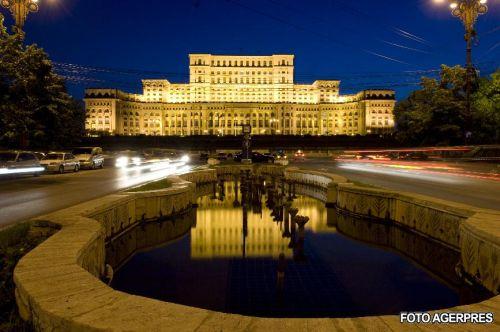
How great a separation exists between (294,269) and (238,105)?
17459 cm

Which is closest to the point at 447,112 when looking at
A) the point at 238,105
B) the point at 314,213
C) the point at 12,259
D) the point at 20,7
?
the point at 314,213

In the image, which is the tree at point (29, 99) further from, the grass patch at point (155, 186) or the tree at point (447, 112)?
the tree at point (447, 112)

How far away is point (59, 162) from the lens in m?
35.8

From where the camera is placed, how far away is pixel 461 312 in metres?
4.88

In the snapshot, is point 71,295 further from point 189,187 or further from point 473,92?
point 473,92

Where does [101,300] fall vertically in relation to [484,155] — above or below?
below

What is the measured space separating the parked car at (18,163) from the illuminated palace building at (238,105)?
494 feet

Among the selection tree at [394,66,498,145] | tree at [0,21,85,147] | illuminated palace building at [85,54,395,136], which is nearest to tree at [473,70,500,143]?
tree at [394,66,498,145]

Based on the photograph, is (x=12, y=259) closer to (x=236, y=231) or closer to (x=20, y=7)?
(x=236, y=231)

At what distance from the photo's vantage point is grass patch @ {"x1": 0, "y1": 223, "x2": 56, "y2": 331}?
5.51 m

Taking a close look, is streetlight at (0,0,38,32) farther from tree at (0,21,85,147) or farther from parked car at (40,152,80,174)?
parked car at (40,152,80,174)

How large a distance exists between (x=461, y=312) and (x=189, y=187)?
17631 millimetres

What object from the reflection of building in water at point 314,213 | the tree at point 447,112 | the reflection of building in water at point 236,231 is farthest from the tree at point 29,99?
the tree at point 447,112

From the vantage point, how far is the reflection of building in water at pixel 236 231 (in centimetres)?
1419
